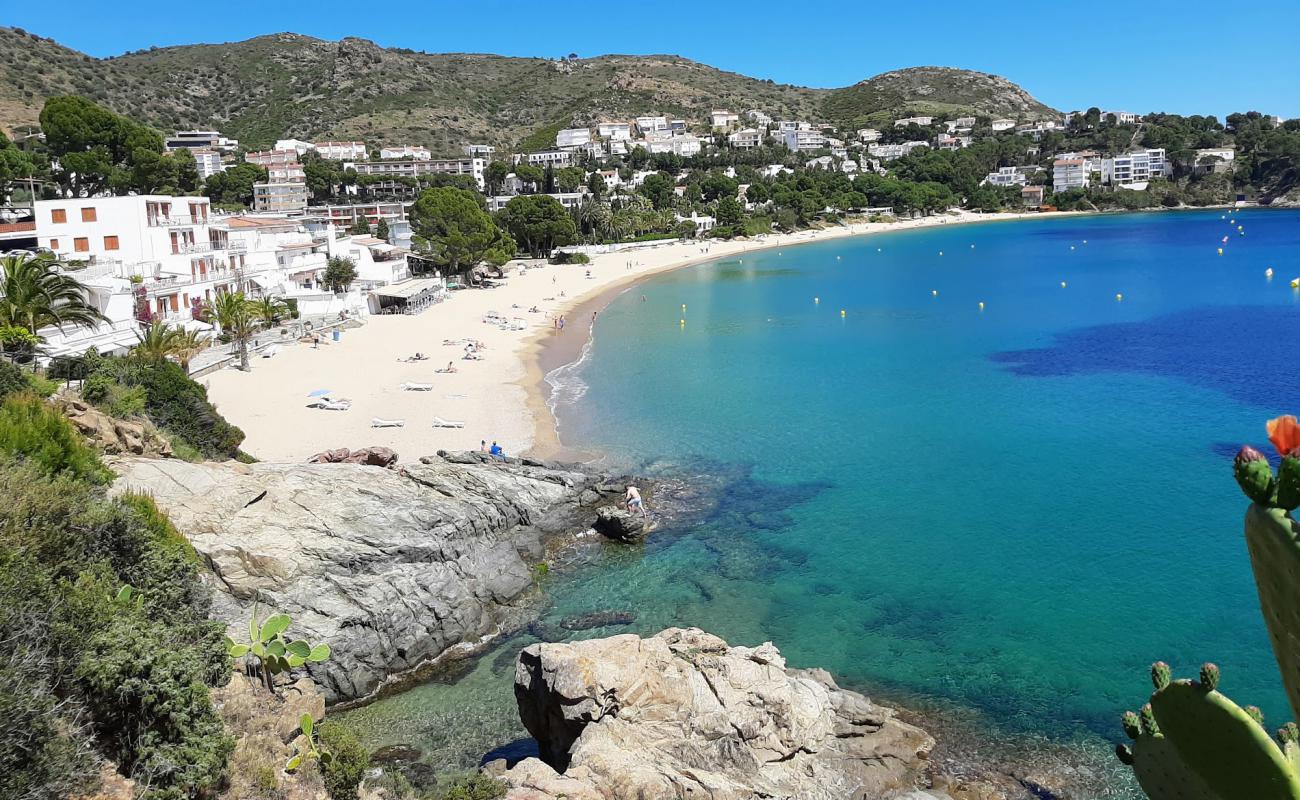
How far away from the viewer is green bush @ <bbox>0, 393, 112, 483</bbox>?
557 inches

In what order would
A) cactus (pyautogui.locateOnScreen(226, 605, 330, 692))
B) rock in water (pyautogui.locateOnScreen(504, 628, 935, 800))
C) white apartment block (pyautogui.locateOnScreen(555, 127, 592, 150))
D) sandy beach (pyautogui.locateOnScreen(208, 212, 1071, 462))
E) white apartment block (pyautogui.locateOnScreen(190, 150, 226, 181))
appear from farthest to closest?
white apartment block (pyautogui.locateOnScreen(555, 127, 592, 150)), white apartment block (pyautogui.locateOnScreen(190, 150, 226, 181)), sandy beach (pyautogui.locateOnScreen(208, 212, 1071, 462)), cactus (pyautogui.locateOnScreen(226, 605, 330, 692)), rock in water (pyautogui.locateOnScreen(504, 628, 935, 800))

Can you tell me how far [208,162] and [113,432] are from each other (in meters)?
102

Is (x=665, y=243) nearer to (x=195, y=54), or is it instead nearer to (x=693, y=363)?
(x=693, y=363)

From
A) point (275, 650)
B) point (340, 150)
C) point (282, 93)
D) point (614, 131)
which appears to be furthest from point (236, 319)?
point (282, 93)

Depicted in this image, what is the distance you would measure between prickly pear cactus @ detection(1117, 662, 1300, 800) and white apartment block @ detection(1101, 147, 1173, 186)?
19303 cm

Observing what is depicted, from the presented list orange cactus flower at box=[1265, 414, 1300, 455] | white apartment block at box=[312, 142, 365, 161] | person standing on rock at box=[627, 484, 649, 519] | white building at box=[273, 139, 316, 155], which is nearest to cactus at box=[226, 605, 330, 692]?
person standing on rock at box=[627, 484, 649, 519]

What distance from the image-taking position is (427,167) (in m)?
135

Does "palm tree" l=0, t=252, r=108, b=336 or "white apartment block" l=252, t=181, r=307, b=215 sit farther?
"white apartment block" l=252, t=181, r=307, b=215

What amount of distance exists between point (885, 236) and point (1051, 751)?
126 metres

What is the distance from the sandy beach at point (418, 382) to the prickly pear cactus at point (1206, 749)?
23.2 metres

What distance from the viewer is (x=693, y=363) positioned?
46719 millimetres

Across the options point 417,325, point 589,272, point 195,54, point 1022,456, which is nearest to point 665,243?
point 589,272

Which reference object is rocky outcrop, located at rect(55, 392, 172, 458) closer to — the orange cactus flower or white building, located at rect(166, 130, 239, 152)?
the orange cactus flower

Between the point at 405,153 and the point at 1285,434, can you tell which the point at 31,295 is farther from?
the point at 405,153
